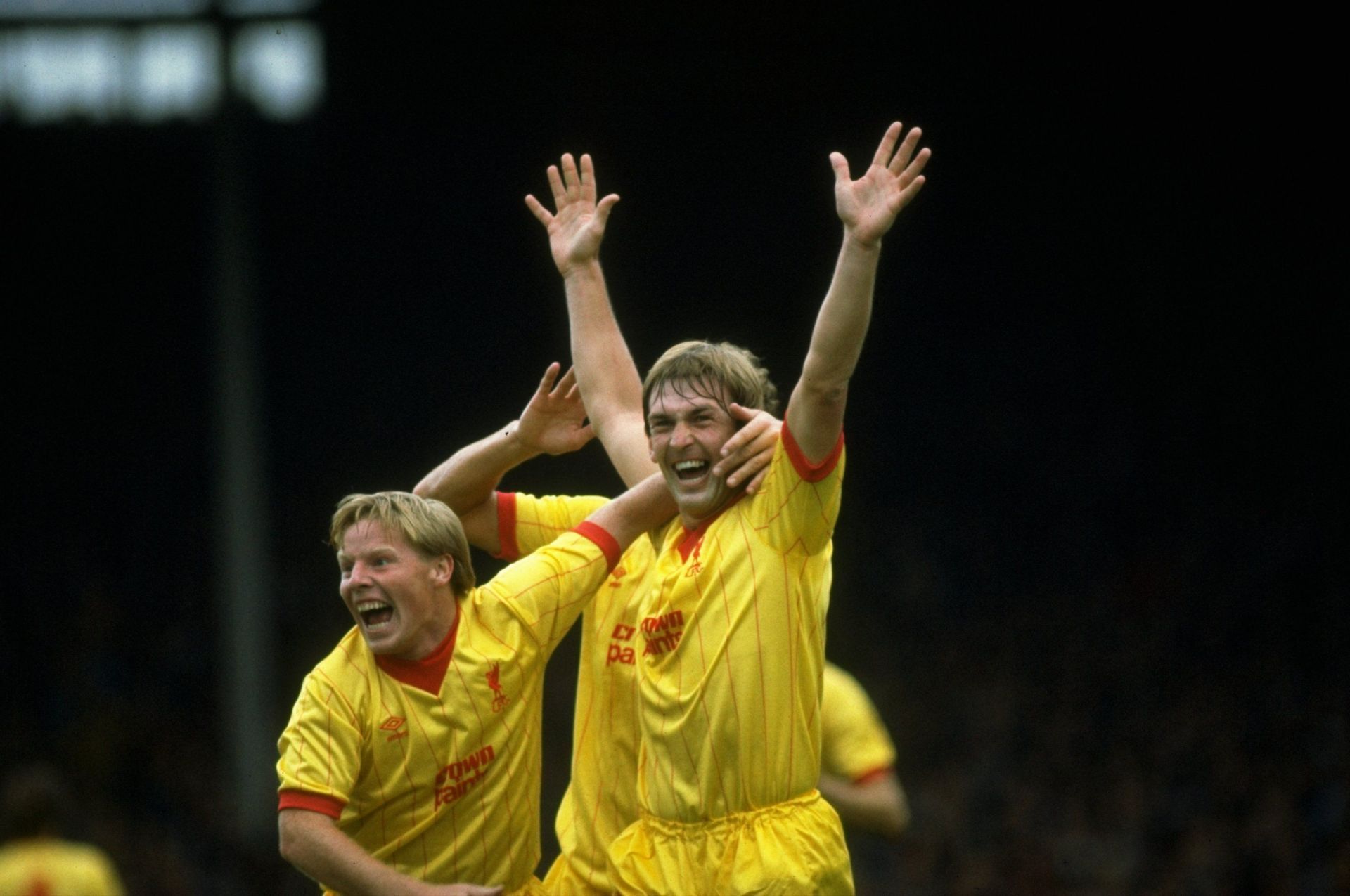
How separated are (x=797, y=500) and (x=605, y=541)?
1.89 ft

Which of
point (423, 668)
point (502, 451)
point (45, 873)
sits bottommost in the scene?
point (45, 873)

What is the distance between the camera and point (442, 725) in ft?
11.7

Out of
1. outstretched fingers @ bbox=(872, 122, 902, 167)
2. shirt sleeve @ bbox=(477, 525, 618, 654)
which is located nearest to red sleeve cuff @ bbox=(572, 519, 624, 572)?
shirt sleeve @ bbox=(477, 525, 618, 654)

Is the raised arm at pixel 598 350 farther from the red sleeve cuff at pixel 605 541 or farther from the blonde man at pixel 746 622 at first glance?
the blonde man at pixel 746 622

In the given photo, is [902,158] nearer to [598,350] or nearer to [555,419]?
[598,350]

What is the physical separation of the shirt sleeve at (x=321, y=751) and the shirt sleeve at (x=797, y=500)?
0.92 metres

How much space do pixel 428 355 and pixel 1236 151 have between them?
6497 millimetres

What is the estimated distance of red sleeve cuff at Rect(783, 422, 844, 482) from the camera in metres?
3.36

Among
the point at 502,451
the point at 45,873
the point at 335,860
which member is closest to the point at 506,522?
the point at 502,451

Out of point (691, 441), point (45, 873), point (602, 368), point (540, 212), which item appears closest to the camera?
point (691, 441)

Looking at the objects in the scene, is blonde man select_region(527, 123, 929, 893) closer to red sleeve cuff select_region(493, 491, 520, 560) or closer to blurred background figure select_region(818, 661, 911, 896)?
red sleeve cuff select_region(493, 491, 520, 560)

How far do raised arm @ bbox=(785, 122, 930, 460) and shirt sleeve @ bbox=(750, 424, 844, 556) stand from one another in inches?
1.2

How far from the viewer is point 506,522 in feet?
14.3

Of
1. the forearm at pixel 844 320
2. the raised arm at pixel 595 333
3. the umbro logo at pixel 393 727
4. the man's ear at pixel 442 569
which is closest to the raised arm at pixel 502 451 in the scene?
the raised arm at pixel 595 333
